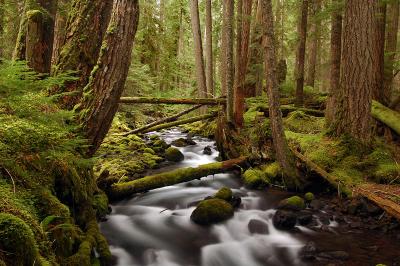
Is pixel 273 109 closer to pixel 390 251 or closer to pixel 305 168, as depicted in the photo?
pixel 305 168

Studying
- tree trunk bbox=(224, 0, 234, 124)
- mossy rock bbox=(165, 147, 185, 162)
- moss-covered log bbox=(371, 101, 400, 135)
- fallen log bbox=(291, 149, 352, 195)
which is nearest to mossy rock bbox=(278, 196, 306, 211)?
fallen log bbox=(291, 149, 352, 195)

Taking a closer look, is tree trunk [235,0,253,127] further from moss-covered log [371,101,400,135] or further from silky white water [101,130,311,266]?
moss-covered log [371,101,400,135]

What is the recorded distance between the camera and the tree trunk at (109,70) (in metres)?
5.27

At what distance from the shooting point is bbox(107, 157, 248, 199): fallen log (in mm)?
7947

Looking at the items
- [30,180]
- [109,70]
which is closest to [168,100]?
[109,70]

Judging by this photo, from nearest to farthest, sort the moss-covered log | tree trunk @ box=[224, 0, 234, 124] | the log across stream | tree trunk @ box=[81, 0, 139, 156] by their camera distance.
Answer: tree trunk @ box=[81, 0, 139, 156] < the log across stream < the moss-covered log < tree trunk @ box=[224, 0, 234, 124]

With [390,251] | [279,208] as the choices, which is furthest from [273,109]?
[390,251]

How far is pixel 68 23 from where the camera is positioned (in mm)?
5770

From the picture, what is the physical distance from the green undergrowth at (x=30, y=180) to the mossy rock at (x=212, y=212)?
3.40 metres

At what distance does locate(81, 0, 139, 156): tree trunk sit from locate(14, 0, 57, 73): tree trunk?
2047 mm

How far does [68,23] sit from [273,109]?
4851mm

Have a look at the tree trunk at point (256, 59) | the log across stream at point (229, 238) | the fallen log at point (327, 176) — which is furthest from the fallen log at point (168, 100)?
the fallen log at point (327, 176)

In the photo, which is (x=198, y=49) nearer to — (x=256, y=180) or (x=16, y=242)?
(x=256, y=180)

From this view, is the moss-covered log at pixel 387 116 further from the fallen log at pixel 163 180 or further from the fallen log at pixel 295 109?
the fallen log at pixel 163 180
